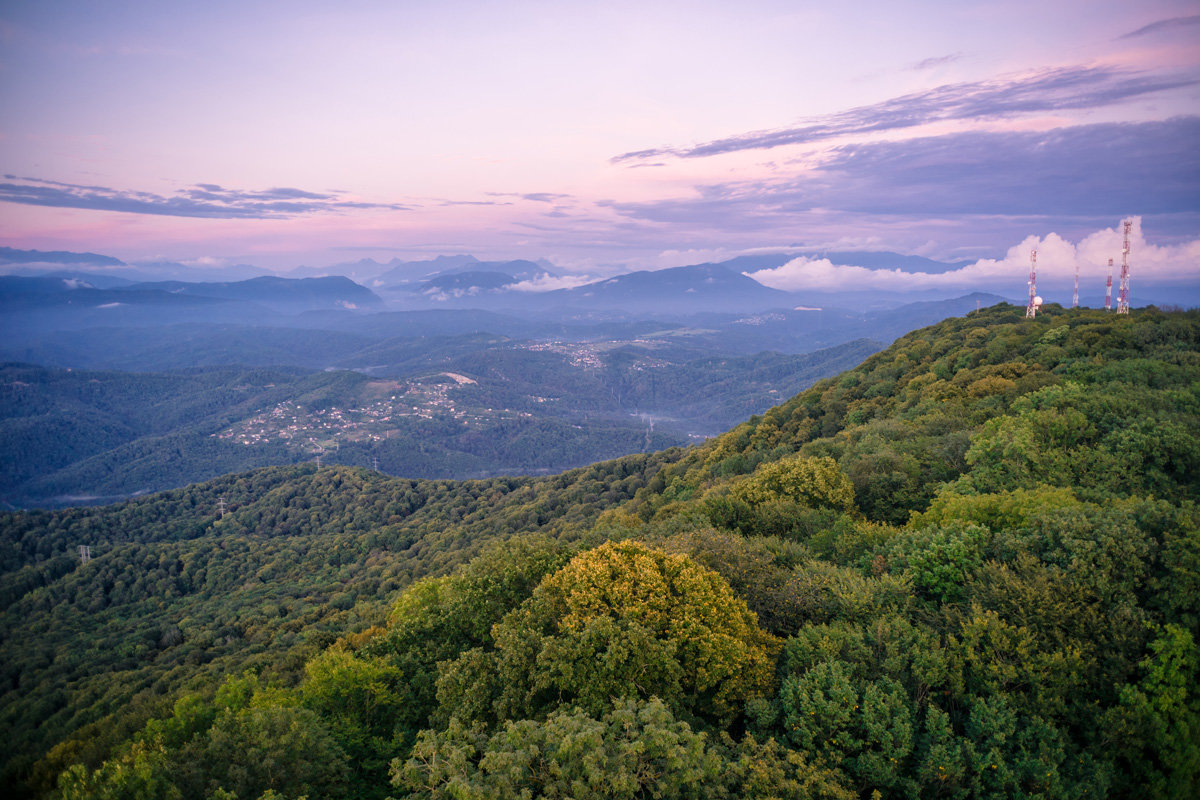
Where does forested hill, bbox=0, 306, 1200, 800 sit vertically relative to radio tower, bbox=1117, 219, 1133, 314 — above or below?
below

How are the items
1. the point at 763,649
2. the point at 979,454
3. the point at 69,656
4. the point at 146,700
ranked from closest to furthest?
the point at 763,649 → the point at 979,454 → the point at 146,700 → the point at 69,656

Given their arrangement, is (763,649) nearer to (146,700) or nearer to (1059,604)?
(1059,604)

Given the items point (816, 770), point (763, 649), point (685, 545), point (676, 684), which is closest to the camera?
point (816, 770)

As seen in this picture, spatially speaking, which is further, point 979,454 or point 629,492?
point 629,492

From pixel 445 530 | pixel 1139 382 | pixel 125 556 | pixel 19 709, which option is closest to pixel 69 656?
pixel 19 709

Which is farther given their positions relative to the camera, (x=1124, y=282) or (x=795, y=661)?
(x=1124, y=282)

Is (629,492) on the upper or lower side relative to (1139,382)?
lower

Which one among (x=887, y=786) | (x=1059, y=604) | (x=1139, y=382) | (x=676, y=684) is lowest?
(x=887, y=786)

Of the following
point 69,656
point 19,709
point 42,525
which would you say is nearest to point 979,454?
point 19,709

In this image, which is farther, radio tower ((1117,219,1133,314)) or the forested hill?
radio tower ((1117,219,1133,314))

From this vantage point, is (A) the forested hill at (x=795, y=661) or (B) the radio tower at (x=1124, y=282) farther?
(B) the radio tower at (x=1124, y=282)

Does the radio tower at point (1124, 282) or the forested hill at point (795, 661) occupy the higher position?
the radio tower at point (1124, 282)
